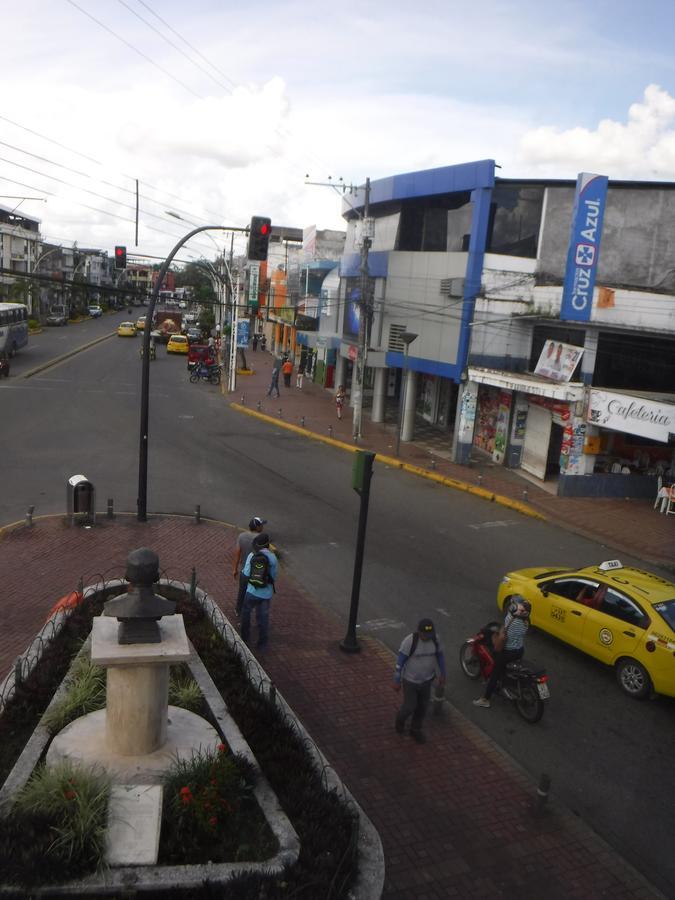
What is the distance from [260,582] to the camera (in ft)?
33.2

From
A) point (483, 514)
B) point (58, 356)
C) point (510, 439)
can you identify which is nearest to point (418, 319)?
point (510, 439)

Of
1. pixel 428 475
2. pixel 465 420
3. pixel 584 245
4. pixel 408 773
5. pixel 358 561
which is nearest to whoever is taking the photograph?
pixel 408 773

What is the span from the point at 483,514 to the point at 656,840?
1200 cm

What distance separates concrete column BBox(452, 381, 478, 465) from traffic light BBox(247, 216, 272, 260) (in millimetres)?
10007

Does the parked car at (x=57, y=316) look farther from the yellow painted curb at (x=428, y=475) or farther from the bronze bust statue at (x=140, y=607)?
the bronze bust statue at (x=140, y=607)

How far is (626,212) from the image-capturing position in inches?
861

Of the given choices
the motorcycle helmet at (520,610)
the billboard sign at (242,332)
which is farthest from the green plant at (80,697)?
the billboard sign at (242,332)

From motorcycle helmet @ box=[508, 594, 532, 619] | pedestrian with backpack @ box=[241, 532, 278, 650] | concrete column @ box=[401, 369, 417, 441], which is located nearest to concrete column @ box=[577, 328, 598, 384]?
concrete column @ box=[401, 369, 417, 441]

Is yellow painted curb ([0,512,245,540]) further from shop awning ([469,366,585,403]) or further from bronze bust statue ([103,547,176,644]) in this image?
shop awning ([469,366,585,403])

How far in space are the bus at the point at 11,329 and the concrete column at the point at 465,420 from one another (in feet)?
79.5

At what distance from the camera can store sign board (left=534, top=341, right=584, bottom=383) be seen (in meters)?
20.9

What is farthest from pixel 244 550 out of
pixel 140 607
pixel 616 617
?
pixel 616 617

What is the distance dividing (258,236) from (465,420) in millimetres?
10418

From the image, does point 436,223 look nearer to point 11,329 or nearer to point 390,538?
point 390,538
